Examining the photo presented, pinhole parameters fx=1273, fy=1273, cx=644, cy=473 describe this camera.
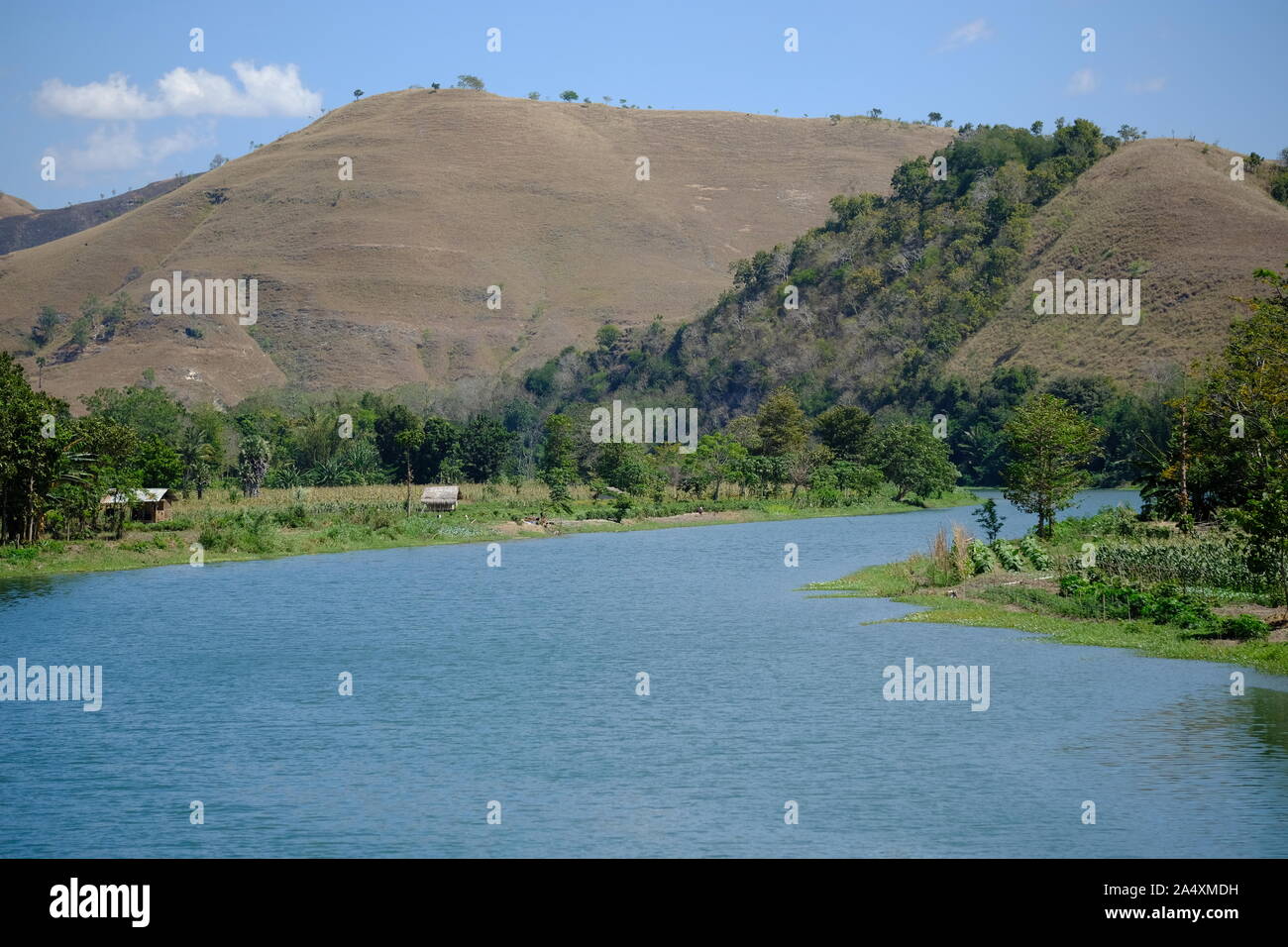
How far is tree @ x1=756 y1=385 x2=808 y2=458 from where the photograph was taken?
8962 cm

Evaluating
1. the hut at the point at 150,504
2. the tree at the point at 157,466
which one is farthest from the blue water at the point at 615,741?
the tree at the point at 157,466

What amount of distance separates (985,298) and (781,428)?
50399mm

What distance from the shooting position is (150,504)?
53219 mm

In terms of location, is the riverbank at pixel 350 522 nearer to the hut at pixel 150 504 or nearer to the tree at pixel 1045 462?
the hut at pixel 150 504

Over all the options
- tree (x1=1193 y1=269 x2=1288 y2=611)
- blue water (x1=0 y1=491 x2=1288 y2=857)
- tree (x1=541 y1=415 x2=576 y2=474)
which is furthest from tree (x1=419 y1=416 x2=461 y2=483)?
tree (x1=1193 y1=269 x2=1288 y2=611)

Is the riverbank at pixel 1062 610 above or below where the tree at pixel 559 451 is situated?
below

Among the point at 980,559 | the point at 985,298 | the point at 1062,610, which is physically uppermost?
the point at 985,298

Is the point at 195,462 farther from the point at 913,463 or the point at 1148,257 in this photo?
the point at 1148,257

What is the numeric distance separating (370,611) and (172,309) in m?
160

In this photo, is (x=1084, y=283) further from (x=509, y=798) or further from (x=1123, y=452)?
→ (x=509, y=798)

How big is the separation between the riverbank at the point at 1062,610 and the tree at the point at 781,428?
169 ft

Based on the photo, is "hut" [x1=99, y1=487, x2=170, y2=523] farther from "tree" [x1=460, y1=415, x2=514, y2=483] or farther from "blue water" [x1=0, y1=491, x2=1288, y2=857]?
"tree" [x1=460, y1=415, x2=514, y2=483]

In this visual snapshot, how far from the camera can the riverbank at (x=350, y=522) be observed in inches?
1784

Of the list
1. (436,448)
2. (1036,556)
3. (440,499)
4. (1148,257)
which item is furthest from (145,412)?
(1148,257)
